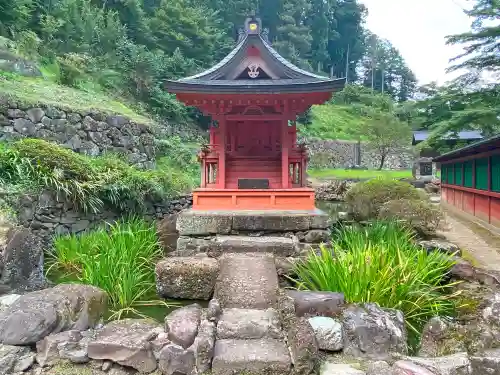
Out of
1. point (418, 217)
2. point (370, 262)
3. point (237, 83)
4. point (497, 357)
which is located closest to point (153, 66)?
point (237, 83)

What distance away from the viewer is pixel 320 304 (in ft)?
13.6

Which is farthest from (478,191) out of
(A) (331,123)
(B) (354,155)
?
(A) (331,123)

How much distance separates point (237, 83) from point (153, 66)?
15.8 metres

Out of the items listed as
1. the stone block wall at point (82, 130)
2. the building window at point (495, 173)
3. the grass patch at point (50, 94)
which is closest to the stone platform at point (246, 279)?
the building window at point (495, 173)

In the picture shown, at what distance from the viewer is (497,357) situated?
3.54 meters

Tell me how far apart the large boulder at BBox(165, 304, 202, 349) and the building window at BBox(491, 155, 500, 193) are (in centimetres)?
849

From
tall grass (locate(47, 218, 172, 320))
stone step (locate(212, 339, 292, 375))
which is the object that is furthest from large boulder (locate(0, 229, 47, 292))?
stone step (locate(212, 339, 292, 375))

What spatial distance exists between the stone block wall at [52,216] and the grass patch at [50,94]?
4.36 metres

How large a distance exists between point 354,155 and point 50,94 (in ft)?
89.0

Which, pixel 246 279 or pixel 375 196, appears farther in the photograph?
pixel 375 196

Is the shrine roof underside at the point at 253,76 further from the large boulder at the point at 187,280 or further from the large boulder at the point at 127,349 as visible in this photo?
the large boulder at the point at 127,349

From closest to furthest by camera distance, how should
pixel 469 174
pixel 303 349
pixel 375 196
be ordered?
pixel 303 349 < pixel 375 196 < pixel 469 174

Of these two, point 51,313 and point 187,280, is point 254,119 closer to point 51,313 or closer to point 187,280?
point 187,280

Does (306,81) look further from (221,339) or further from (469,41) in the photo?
(469,41)
